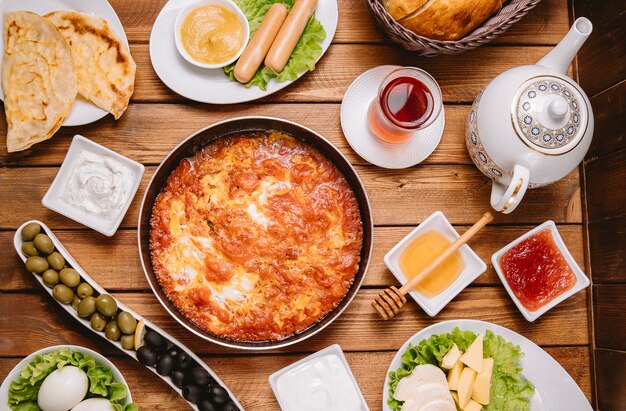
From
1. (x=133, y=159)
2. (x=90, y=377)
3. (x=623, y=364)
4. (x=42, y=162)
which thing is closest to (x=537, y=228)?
(x=623, y=364)

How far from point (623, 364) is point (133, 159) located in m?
2.29

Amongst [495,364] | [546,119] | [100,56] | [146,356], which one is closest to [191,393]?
[146,356]

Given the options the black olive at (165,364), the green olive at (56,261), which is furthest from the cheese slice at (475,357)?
the green olive at (56,261)

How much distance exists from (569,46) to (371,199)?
100 centimetres

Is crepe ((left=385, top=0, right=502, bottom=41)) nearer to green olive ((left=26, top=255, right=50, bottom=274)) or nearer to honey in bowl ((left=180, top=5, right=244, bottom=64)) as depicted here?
honey in bowl ((left=180, top=5, right=244, bottom=64))

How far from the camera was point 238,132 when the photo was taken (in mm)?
2344

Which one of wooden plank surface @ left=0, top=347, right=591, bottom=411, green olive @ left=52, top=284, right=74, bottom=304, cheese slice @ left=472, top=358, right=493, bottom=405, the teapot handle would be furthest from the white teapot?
green olive @ left=52, top=284, right=74, bottom=304

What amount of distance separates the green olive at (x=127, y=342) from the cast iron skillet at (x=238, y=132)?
0.21m

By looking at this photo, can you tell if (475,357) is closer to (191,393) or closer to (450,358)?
(450,358)

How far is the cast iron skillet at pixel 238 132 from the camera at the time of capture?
2.22m

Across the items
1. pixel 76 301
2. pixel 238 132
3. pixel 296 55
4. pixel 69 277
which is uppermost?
pixel 296 55

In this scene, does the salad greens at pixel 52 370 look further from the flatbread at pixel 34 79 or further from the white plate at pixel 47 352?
the flatbread at pixel 34 79

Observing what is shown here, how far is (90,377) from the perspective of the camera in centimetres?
225

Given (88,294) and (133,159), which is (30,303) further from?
(133,159)
